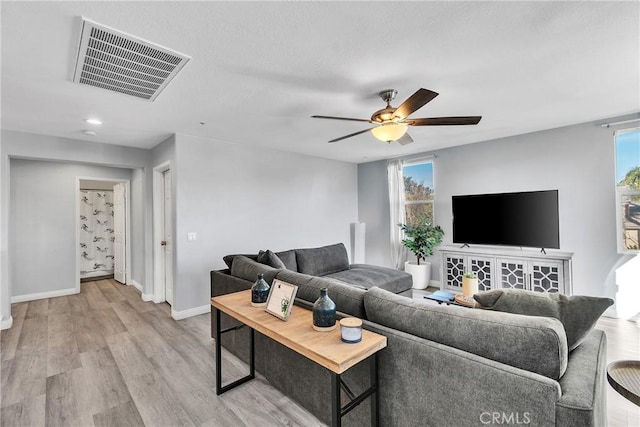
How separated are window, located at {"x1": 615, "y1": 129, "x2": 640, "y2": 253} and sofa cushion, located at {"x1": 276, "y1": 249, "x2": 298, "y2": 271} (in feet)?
13.3

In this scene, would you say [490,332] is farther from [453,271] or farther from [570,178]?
[570,178]

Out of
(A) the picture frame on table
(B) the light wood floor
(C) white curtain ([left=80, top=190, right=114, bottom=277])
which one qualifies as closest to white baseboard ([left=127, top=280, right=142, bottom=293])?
(B) the light wood floor

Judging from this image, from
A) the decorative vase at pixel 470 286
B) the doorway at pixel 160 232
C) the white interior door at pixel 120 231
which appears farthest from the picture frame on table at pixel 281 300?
the white interior door at pixel 120 231

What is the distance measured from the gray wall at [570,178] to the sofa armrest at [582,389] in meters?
3.18

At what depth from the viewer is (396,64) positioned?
2.12m

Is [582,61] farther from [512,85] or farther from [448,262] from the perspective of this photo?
[448,262]

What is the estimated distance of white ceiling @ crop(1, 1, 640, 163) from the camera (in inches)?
61.8

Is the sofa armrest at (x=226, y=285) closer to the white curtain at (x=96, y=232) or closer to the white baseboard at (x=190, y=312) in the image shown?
the white baseboard at (x=190, y=312)

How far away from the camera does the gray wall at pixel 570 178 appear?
11.7 ft

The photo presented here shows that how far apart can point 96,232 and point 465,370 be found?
7.57 meters

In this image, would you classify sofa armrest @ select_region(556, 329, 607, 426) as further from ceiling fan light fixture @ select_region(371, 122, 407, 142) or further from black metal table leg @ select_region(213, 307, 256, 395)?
black metal table leg @ select_region(213, 307, 256, 395)

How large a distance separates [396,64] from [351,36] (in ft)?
1.67

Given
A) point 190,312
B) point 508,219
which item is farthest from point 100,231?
point 508,219

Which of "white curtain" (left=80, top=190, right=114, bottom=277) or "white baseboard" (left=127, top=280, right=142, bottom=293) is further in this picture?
"white curtain" (left=80, top=190, right=114, bottom=277)
